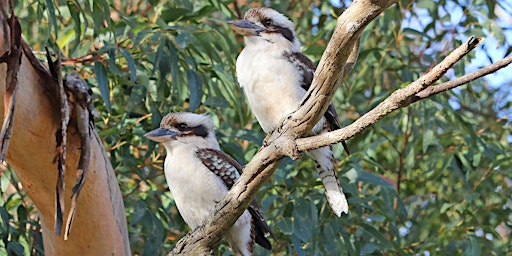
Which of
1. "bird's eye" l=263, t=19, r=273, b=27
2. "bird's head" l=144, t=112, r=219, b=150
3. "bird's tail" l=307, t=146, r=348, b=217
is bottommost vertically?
"bird's tail" l=307, t=146, r=348, b=217

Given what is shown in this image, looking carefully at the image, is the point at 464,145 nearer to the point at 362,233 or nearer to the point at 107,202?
the point at 362,233

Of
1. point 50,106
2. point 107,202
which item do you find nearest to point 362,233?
point 107,202

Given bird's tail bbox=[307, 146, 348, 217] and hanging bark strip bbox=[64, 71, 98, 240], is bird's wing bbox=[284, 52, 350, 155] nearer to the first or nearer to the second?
bird's tail bbox=[307, 146, 348, 217]

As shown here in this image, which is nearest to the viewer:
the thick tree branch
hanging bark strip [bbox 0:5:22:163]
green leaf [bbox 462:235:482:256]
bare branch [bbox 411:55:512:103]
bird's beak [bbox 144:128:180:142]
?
bare branch [bbox 411:55:512:103]

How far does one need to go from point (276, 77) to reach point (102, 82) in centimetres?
52

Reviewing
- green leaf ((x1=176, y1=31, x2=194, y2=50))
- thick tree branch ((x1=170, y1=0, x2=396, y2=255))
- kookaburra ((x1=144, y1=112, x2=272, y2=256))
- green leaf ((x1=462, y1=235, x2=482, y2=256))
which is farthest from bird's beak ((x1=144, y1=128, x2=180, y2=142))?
green leaf ((x1=462, y1=235, x2=482, y2=256))

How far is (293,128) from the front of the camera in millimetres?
1912

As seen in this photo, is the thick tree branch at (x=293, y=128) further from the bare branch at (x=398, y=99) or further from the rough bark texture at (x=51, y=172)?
the rough bark texture at (x=51, y=172)

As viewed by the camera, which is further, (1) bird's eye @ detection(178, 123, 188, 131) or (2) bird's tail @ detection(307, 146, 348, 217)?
(1) bird's eye @ detection(178, 123, 188, 131)

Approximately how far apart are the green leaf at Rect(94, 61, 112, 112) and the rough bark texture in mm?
458

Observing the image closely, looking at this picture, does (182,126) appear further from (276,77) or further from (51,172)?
(51,172)

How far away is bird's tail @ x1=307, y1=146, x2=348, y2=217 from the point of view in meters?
2.76

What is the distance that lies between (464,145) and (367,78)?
0.46m

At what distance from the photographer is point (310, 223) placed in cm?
303
